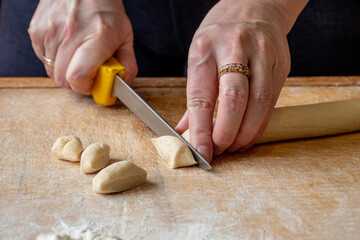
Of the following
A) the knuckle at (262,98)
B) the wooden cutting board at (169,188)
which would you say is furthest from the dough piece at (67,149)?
the knuckle at (262,98)

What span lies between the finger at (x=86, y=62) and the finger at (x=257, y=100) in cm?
47

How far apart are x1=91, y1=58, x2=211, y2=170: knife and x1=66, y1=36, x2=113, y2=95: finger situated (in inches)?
0.9

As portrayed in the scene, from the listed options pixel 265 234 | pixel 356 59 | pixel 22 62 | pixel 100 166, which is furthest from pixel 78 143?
pixel 356 59

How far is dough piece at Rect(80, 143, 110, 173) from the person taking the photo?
0.93 m

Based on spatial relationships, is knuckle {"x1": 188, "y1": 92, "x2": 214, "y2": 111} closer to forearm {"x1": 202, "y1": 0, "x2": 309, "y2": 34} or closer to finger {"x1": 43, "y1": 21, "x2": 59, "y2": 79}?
forearm {"x1": 202, "y1": 0, "x2": 309, "y2": 34}

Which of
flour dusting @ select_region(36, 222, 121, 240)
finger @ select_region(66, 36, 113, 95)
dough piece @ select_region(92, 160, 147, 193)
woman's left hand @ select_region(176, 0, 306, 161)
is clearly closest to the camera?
flour dusting @ select_region(36, 222, 121, 240)

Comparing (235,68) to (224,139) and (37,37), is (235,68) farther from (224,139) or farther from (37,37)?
(37,37)

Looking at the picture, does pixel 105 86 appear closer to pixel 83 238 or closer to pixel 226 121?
pixel 226 121

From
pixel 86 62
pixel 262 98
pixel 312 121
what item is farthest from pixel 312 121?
pixel 86 62

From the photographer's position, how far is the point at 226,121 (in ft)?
3.16

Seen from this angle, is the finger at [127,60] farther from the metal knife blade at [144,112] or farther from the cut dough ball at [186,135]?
the cut dough ball at [186,135]

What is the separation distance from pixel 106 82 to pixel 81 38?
17cm

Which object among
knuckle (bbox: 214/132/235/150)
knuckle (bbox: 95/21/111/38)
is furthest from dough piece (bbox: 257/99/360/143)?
knuckle (bbox: 95/21/111/38)

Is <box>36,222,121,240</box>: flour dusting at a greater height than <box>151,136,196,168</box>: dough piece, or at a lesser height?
lesser
